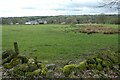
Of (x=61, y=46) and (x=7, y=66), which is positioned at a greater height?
(x=7, y=66)

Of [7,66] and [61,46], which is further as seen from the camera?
[61,46]

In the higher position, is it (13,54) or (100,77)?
(13,54)

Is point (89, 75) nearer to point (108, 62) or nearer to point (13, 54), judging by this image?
point (108, 62)

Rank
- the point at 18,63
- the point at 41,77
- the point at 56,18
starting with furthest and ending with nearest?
the point at 56,18 < the point at 18,63 < the point at 41,77

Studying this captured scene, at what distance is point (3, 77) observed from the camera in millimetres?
8883

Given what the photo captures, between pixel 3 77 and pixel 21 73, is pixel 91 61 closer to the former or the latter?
pixel 21 73

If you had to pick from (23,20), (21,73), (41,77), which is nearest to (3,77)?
(21,73)

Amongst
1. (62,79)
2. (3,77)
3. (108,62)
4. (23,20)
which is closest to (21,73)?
(3,77)

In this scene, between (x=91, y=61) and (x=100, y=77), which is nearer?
(x=100, y=77)

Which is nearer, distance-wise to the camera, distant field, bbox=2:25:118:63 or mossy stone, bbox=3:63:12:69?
mossy stone, bbox=3:63:12:69

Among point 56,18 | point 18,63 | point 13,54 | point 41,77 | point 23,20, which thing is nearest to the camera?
point 41,77

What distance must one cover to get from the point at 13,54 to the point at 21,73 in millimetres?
1751

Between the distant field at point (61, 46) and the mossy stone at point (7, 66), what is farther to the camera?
the distant field at point (61, 46)

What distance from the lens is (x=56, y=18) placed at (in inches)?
3770
